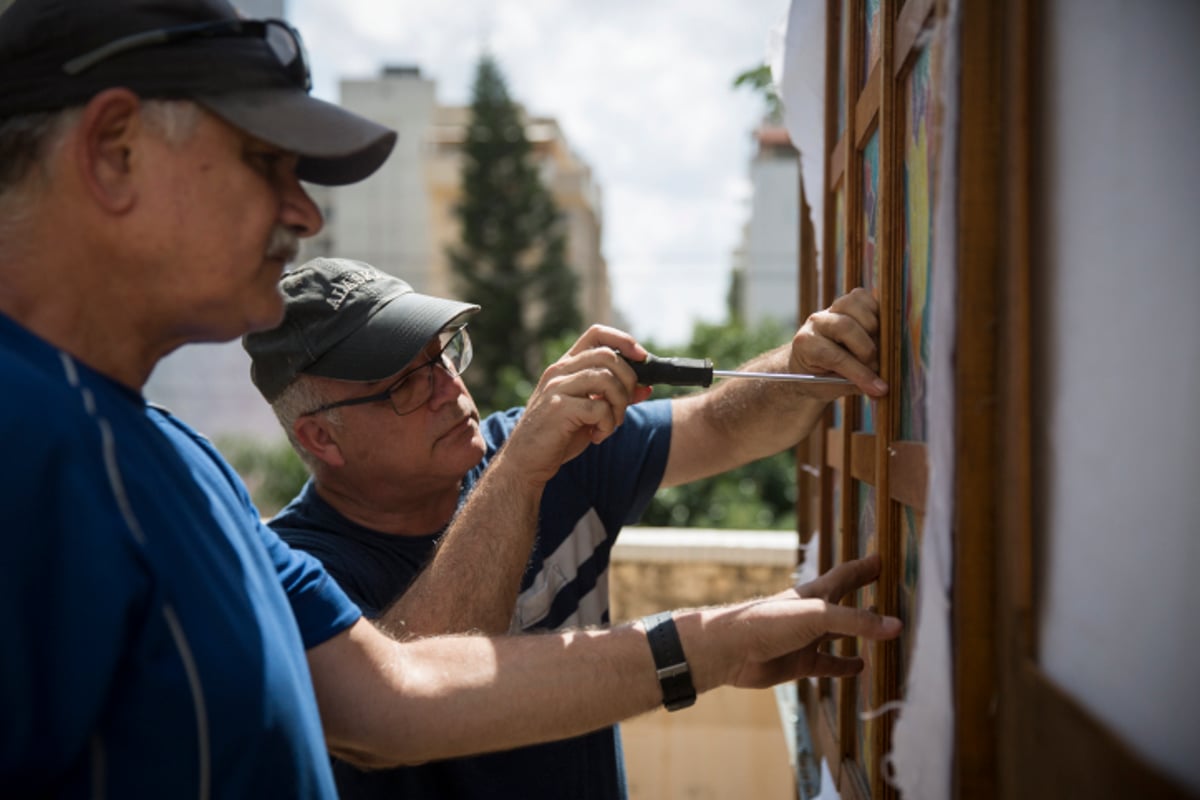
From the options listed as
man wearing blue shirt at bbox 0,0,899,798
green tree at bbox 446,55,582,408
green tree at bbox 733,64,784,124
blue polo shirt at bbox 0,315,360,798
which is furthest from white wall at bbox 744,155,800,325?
blue polo shirt at bbox 0,315,360,798

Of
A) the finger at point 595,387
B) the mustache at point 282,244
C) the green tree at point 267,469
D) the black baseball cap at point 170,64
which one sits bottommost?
the green tree at point 267,469

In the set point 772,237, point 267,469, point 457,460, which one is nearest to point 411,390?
point 457,460

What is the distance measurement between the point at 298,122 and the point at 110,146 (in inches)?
8.3

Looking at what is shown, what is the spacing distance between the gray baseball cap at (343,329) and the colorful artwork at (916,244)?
99 cm

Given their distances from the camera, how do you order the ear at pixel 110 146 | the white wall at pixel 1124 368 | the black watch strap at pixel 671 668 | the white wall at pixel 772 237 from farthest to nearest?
the white wall at pixel 772 237 → the black watch strap at pixel 671 668 → the ear at pixel 110 146 → the white wall at pixel 1124 368

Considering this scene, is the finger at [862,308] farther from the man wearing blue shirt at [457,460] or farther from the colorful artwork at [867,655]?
the colorful artwork at [867,655]

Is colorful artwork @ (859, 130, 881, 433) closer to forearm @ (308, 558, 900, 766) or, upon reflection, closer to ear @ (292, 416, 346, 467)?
forearm @ (308, 558, 900, 766)

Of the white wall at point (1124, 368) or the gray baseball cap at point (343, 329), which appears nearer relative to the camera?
the white wall at point (1124, 368)

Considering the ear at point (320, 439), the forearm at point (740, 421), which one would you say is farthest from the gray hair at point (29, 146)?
the forearm at point (740, 421)

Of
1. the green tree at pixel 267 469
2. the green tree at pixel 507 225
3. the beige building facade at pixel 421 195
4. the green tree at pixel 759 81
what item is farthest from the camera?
the beige building facade at pixel 421 195

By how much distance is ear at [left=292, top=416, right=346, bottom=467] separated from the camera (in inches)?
82.6

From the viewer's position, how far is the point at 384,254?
30891mm

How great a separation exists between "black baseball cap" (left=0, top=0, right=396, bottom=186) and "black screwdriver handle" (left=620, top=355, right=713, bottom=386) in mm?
728

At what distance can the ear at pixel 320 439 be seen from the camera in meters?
2.10
